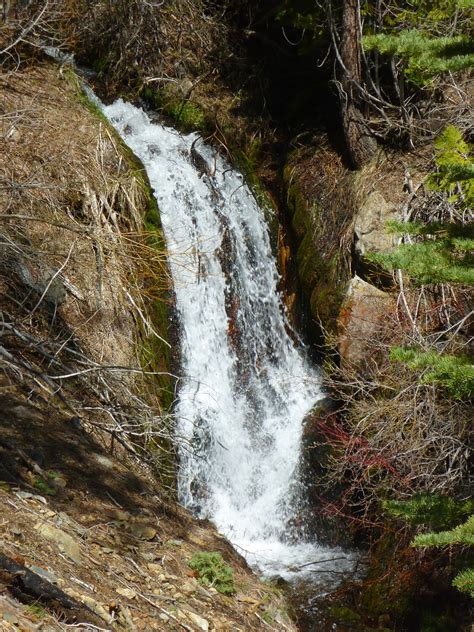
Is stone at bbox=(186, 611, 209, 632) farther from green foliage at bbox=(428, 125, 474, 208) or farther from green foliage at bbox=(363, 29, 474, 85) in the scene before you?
green foliage at bbox=(363, 29, 474, 85)

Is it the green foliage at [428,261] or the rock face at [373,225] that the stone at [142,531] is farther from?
the rock face at [373,225]

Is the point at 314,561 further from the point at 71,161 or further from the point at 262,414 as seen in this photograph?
the point at 71,161

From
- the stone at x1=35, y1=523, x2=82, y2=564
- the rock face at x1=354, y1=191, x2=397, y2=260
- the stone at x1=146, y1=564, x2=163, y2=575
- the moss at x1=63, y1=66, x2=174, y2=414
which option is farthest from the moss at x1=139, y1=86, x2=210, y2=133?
the stone at x1=35, y1=523, x2=82, y2=564

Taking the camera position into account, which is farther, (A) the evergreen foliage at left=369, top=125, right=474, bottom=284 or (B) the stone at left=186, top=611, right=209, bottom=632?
(B) the stone at left=186, top=611, right=209, bottom=632

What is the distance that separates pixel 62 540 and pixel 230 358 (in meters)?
4.78

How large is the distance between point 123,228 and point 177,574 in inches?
156

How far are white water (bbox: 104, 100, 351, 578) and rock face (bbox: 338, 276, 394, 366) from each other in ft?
2.78

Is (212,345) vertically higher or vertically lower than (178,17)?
lower

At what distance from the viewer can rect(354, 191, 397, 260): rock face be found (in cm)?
880

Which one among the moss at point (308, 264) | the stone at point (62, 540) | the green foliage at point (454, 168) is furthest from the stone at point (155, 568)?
the moss at point (308, 264)

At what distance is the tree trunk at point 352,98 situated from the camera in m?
9.27

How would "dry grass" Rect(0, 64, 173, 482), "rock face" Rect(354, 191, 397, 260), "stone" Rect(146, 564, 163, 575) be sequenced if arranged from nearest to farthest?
1. "stone" Rect(146, 564, 163, 575)
2. "dry grass" Rect(0, 64, 173, 482)
3. "rock face" Rect(354, 191, 397, 260)

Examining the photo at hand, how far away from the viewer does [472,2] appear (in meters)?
4.23

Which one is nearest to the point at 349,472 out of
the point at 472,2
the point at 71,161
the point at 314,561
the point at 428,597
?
the point at 314,561
